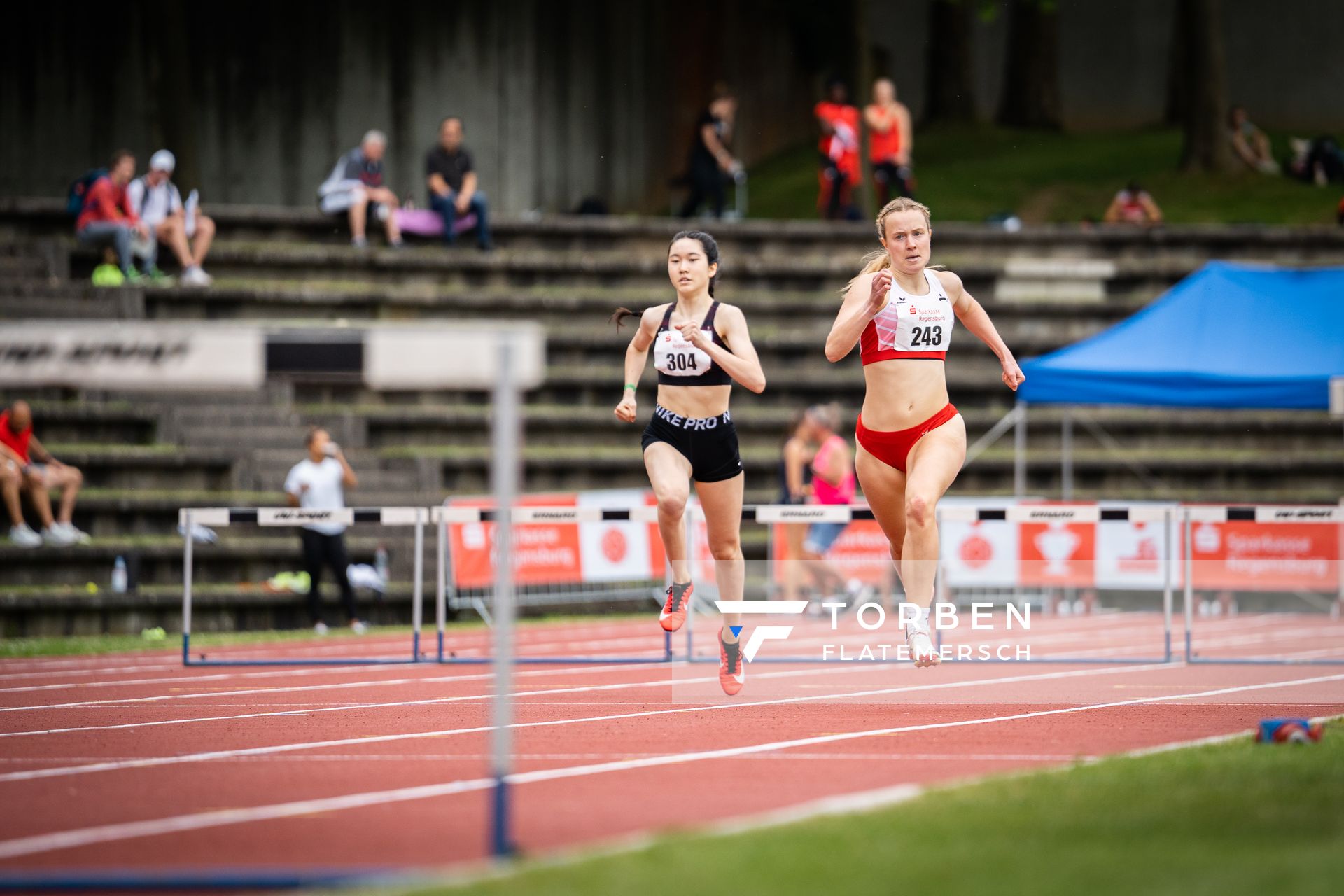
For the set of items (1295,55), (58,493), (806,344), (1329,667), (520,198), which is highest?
(1295,55)

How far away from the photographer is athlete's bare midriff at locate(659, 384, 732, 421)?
364 inches

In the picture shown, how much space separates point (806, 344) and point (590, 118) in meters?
9.94

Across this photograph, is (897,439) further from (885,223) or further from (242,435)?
(242,435)

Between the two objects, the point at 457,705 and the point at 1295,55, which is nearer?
the point at 457,705

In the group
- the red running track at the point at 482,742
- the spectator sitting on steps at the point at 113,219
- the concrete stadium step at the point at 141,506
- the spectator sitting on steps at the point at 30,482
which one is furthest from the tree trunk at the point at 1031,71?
the red running track at the point at 482,742

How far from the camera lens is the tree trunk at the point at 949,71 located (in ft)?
121

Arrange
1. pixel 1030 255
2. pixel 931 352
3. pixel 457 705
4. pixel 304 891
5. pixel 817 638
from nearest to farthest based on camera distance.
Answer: pixel 304 891 < pixel 931 352 < pixel 457 705 < pixel 817 638 < pixel 1030 255

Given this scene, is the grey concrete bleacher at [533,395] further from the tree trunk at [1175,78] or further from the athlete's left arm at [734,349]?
the tree trunk at [1175,78]

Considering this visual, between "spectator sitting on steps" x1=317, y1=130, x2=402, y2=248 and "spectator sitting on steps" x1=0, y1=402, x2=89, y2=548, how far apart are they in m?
6.09

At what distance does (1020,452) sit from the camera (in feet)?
68.8

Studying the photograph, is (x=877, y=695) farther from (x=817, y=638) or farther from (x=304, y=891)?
(x=304, y=891)

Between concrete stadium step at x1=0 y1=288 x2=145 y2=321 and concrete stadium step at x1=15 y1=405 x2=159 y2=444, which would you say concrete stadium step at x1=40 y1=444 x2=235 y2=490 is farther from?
concrete stadium step at x1=0 y1=288 x2=145 y2=321


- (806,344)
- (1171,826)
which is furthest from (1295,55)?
(1171,826)

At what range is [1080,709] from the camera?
A: 9172 mm
